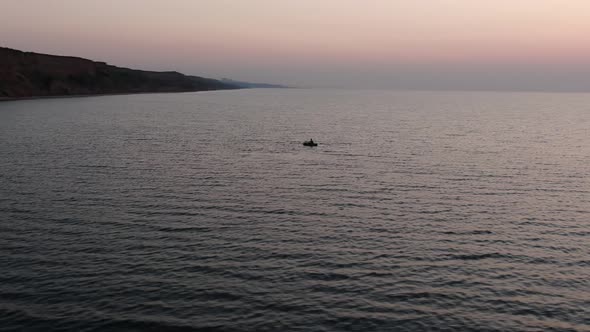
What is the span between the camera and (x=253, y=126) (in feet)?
432

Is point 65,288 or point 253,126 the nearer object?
point 65,288

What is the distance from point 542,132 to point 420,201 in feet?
314

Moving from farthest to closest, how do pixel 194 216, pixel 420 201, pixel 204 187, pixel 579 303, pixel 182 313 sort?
pixel 204 187 < pixel 420 201 < pixel 194 216 < pixel 579 303 < pixel 182 313

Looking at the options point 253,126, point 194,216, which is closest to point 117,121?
point 253,126

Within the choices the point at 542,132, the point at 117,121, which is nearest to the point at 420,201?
the point at 542,132

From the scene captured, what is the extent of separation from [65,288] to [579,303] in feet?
97.4

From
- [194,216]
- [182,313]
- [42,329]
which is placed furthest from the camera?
[194,216]

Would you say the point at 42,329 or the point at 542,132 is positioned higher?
the point at 542,132

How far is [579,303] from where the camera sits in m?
27.8

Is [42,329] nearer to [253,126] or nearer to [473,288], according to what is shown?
[473,288]

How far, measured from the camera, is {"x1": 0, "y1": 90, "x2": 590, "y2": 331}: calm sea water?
Answer: 2614 centimetres

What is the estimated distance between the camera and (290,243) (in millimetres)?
36750

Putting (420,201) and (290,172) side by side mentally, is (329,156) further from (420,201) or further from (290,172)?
(420,201)

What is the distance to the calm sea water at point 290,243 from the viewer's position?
85.8 ft
